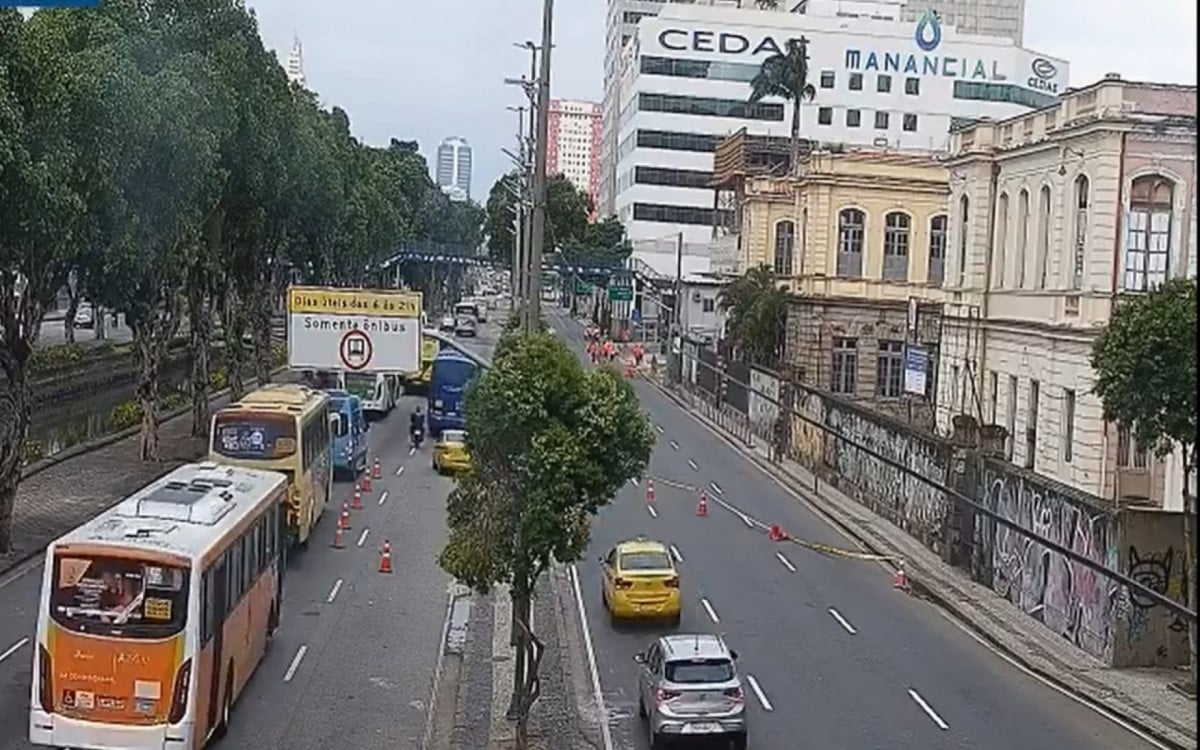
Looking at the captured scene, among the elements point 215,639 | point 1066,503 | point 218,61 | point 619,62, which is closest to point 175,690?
point 215,639

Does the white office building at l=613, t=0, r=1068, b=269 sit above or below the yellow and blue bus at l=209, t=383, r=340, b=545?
above

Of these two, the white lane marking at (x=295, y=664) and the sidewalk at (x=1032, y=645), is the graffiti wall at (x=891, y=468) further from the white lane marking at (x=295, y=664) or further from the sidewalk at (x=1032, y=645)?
the white lane marking at (x=295, y=664)

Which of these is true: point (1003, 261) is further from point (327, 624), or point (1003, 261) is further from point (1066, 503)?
point (327, 624)

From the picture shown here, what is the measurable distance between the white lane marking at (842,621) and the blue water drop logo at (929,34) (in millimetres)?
87612

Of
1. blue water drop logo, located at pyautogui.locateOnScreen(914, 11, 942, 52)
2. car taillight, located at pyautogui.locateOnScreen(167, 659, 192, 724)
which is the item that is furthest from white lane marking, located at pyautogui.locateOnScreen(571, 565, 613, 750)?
blue water drop logo, located at pyautogui.locateOnScreen(914, 11, 942, 52)

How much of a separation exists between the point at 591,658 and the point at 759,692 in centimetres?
324

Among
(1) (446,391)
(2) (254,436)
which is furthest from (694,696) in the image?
(1) (446,391)

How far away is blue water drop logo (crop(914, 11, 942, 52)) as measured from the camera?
112 m

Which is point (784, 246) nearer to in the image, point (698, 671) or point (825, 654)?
point (825, 654)

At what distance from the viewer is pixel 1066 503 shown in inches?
1149

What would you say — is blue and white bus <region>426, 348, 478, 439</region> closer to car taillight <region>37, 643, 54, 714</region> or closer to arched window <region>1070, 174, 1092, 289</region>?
arched window <region>1070, 174, 1092, 289</region>

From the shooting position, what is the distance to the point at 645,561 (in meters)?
28.8

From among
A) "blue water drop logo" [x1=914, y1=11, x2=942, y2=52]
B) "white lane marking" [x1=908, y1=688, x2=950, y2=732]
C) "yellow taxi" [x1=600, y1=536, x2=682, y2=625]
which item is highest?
"blue water drop logo" [x1=914, y1=11, x2=942, y2=52]

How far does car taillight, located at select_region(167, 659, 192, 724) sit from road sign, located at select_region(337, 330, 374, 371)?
30397 millimetres
